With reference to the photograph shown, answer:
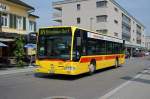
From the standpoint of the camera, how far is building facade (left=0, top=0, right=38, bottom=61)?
32119mm

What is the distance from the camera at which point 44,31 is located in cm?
1833

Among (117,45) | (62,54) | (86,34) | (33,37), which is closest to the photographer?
(62,54)

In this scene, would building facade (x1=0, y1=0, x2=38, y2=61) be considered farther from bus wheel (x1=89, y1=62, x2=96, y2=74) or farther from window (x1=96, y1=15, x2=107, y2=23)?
window (x1=96, y1=15, x2=107, y2=23)

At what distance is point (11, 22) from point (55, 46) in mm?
17379

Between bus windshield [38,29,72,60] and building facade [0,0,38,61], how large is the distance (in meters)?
12.5

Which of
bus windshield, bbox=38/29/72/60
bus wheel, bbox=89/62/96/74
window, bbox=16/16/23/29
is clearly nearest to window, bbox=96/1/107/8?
window, bbox=16/16/23/29

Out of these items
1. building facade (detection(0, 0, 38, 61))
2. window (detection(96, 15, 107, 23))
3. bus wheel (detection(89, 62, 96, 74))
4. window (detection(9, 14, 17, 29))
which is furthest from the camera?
window (detection(96, 15, 107, 23))

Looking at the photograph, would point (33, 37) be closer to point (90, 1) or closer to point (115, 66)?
point (115, 66)

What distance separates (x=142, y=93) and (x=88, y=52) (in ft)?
23.6

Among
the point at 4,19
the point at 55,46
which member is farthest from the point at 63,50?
the point at 4,19

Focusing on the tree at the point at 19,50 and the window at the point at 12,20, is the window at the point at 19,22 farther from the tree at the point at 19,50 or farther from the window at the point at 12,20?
the tree at the point at 19,50

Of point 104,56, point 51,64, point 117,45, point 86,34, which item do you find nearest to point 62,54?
point 51,64

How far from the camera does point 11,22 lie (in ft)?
111

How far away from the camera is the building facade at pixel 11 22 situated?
105 feet
